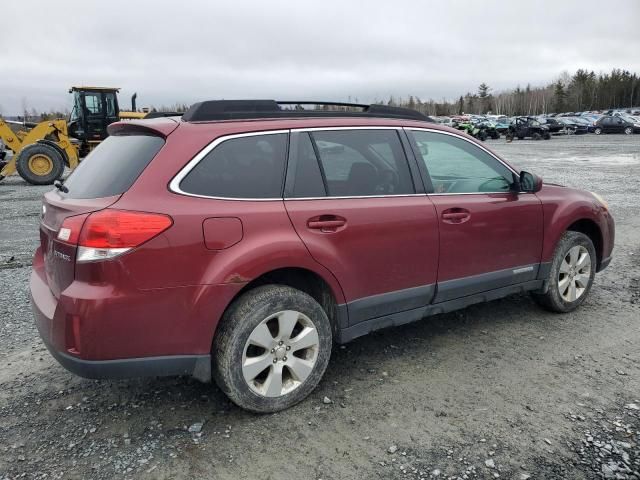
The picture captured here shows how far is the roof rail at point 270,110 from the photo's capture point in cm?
306

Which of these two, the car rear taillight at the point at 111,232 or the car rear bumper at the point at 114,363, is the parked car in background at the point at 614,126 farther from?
the car rear taillight at the point at 111,232

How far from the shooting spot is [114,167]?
287cm

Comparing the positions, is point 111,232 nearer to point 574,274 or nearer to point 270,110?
point 270,110

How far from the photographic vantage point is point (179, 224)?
103 inches

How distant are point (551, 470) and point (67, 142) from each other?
1619 cm

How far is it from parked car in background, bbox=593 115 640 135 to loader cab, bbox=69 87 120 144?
36908mm

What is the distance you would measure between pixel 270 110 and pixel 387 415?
6.43 ft

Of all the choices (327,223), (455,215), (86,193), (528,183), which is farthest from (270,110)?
(528,183)

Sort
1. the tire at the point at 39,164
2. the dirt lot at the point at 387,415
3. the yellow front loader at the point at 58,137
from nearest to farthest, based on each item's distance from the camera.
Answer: the dirt lot at the point at 387,415 < the tire at the point at 39,164 < the yellow front loader at the point at 58,137

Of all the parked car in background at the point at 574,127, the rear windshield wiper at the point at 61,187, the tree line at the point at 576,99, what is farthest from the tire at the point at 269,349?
the tree line at the point at 576,99

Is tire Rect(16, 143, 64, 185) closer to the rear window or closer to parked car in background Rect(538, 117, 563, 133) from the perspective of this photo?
the rear window

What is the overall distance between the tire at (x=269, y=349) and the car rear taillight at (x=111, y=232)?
63cm

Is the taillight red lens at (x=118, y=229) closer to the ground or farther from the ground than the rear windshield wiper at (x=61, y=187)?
closer to the ground

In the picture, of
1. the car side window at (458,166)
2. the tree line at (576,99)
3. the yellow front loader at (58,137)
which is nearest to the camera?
the car side window at (458,166)
